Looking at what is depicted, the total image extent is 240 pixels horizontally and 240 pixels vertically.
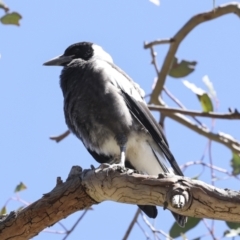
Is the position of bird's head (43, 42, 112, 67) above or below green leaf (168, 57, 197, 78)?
above

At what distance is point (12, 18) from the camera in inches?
120

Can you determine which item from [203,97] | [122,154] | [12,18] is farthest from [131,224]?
[12,18]

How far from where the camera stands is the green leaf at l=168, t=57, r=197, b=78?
3498 mm

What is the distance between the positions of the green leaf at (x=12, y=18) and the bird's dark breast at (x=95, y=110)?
14.6 inches

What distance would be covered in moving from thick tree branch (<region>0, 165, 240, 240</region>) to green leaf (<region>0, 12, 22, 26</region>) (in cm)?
93

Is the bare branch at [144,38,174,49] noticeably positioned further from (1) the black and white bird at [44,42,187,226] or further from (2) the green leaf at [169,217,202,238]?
(2) the green leaf at [169,217,202,238]

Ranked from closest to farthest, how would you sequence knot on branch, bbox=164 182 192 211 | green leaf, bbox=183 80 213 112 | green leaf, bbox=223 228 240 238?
knot on branch, bbox=164 182 192 211
green leaf, bbox=223 228 240 238
green leaf, bbox=183 80 213 112

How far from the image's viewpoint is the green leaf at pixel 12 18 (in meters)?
3.05

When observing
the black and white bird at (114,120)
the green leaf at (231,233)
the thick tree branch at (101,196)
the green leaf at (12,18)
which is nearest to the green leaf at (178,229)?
the green leaf at (231,233)

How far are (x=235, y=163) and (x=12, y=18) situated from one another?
1.25 m

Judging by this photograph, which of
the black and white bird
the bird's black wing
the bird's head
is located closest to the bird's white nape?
the bird's head

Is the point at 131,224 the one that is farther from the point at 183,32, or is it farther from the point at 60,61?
the point at 183,32

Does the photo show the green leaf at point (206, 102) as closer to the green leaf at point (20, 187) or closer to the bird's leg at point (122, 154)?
the bird's leg at point (122, 154)

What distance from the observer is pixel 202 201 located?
2.04 meters
